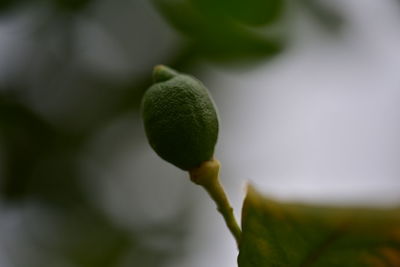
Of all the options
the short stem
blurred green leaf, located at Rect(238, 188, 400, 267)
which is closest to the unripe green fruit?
the short stem

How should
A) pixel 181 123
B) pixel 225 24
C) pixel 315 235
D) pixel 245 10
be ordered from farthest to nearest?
1. pixel 225 24
2. pixel 245 10
3. pixel 181 123
4. pixel 315 235

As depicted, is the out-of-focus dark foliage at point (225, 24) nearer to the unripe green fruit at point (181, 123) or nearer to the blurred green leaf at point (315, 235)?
the unripe green fruit at point (181, 123)

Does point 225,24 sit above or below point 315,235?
below

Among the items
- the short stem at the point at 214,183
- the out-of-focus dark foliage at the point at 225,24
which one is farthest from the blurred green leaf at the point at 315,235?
the out-of-focus dark foliage at the point at 225,24

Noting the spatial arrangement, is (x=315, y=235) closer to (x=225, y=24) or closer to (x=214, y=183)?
(x=214, y=183)

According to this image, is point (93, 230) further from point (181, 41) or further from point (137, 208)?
point (181, 41)

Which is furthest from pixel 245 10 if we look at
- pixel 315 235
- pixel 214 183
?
pixel 315 235
